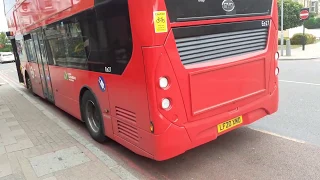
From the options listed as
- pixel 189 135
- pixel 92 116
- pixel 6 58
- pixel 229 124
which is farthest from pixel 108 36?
pixel 6 58

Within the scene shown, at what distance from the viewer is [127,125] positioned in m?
3.97

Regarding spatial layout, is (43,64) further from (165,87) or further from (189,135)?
(189,135)

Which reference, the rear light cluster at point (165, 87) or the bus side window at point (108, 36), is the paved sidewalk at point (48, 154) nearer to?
the rear light cluster at point (165, 87)

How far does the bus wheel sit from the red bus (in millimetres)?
40

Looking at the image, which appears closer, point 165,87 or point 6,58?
point 165,87

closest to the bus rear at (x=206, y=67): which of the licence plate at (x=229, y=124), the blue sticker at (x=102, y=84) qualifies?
the licence plate at (x=229, y=124)

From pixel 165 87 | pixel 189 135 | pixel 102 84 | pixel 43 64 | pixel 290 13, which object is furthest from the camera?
pixel 290 13

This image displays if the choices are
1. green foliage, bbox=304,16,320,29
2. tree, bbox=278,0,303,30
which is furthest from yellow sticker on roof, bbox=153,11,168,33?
green foliage, bbox=304,16,320,29

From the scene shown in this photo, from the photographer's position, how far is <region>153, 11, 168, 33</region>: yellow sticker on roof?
10.5 ft

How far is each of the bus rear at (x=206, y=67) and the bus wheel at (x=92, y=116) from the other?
1.75 meters

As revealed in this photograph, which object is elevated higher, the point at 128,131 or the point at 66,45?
the point at 66,45

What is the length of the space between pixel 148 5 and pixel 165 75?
812 millimetres

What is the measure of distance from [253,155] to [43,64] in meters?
6.04

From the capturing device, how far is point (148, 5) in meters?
3.19
